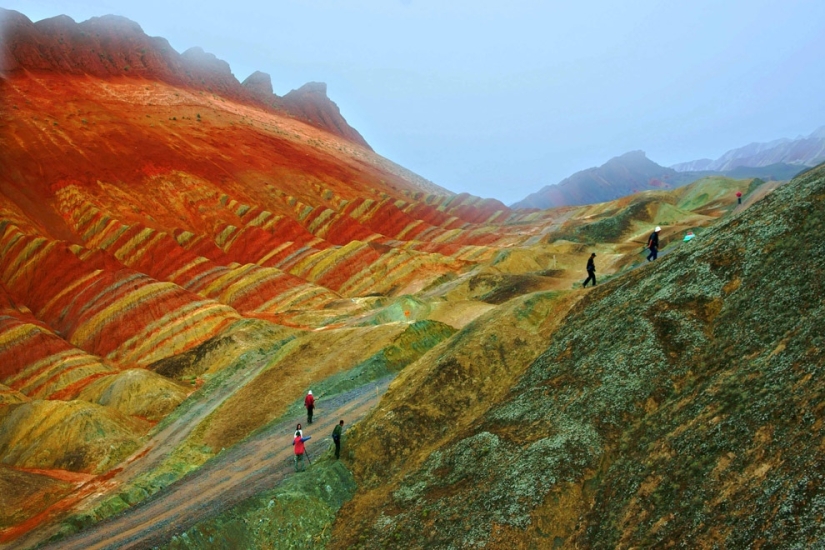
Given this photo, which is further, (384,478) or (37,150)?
(37,150)

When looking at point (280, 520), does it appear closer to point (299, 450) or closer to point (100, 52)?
point (299, 450)

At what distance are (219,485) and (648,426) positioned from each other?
22293 mm

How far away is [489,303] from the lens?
175 ft

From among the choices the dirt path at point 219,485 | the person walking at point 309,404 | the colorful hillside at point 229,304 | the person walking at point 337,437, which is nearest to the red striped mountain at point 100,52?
the colorful hillside at point 229,304

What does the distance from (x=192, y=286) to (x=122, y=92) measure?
97127 mm

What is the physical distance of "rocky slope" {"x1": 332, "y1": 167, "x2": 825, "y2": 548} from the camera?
13266 millimetres

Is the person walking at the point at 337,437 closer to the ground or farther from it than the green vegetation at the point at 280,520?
farther from it

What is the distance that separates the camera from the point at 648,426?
693 inches

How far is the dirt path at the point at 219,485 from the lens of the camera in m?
24.0

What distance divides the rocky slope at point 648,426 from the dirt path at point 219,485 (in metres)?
5.14

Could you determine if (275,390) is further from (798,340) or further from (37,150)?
(37,150)

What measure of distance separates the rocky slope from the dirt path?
5136 mm

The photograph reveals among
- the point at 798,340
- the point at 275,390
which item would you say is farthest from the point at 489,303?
the point at 798,340

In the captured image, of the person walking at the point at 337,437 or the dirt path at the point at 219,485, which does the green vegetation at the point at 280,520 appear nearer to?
the dirt path at the point at 219,485
